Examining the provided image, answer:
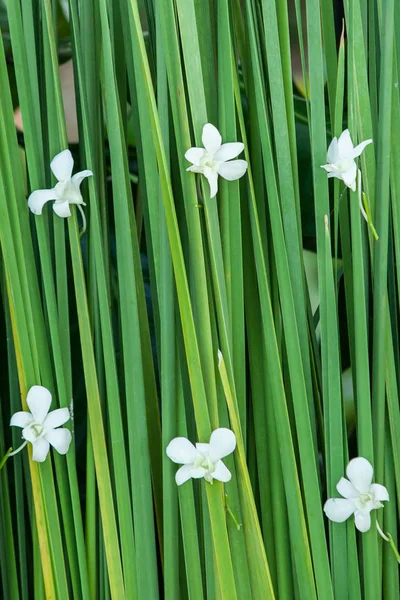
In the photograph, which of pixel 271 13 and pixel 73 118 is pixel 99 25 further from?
pixel 73 118

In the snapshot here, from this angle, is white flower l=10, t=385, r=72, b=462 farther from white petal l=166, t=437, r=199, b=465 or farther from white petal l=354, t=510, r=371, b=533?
white petal l=354, t=510, r=371, b=533

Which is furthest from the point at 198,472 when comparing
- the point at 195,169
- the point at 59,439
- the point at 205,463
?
the point at 195,169

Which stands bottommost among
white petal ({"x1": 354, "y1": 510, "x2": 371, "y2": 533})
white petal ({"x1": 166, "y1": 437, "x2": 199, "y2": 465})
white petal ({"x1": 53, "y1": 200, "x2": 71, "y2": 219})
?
white petal ({"x1": 354, "y1": 510, "x2": 371, "y2": 533})

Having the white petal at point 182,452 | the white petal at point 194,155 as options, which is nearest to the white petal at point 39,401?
→ the white petal at point 182,452

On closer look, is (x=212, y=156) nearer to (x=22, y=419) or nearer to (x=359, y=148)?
(x=359, y=148)

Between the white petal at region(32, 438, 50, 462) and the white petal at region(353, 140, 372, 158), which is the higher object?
the white petal at region(353, 140, 372, 158)

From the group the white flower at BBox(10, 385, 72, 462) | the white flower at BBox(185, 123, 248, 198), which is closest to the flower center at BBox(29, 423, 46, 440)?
the white flower at BBox(10, 385, 72, 462)
